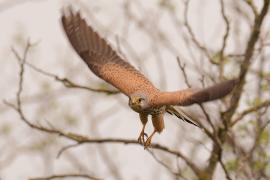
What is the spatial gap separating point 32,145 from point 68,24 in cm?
997

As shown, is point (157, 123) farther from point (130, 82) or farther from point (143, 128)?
point (130, 82)

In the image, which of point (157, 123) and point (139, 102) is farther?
point (157, 123)

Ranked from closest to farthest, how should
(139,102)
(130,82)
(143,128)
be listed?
(139,102) < (143,128) < (130,82)

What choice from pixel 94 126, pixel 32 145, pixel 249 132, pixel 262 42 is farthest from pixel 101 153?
pixel 262 42

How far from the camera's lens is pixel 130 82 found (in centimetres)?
564

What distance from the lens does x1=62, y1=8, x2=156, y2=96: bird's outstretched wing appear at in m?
5.89

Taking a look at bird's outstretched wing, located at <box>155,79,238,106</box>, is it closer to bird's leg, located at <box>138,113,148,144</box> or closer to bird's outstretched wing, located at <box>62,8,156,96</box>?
bird's leg, located at <box>138,113,148,144</box>

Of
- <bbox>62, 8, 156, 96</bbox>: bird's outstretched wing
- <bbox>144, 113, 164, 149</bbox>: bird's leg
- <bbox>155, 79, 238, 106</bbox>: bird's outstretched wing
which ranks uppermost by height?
<bbox>62, 8, 156, 96</bbox>: bird's outstretched wing

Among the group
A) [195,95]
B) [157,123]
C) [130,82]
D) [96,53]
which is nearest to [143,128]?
[157,123]

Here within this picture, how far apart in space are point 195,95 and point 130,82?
3.91 feet

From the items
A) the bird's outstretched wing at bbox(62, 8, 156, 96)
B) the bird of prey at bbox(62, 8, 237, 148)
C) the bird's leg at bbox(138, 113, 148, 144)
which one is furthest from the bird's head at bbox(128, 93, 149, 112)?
the bird's outstretched wing at bbox(62, 8, 156, 96)

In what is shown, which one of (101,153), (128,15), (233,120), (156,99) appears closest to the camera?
(156,99)

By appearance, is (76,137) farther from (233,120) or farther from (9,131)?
(9,131)

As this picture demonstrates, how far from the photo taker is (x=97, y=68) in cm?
618
